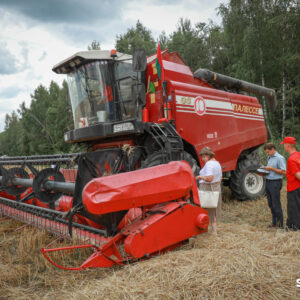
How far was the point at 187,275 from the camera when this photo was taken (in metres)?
2.12

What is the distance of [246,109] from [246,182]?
1546 mm

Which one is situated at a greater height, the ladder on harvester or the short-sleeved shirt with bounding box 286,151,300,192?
the ladder on harvester

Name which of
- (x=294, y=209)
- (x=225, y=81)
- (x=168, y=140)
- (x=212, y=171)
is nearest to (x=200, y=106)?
(x=225, y=81)

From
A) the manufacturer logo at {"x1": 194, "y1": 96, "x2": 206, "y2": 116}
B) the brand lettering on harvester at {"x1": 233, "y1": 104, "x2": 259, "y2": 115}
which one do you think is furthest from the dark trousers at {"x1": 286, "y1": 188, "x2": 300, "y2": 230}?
the brand lettering on harvester at {"x1": 233, "y1": 104, "x2": 259, "y2": 115}

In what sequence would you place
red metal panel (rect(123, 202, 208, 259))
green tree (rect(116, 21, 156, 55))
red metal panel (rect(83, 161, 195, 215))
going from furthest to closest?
green tree (rect(116, 21, 156, 55)) < red metal panel (rect(123, 202, 208, 259)) < red metal panel (rect(83, 161, 195, 215))

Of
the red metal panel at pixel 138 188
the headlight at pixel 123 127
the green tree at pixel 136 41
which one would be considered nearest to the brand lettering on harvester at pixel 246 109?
the headlight at pixel 123 127

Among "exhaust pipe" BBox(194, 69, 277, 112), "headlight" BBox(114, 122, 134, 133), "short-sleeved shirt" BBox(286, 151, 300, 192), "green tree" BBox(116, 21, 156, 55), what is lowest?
"short-sleeved shirt" BBox(286, 151, 300, 192)

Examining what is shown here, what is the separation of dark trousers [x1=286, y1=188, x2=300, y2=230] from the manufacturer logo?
2.04m

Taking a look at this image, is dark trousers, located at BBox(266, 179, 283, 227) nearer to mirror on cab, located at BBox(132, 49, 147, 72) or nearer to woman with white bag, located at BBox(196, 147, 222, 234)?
woman with white bag, located at BBox(196, 147, 222, 234)

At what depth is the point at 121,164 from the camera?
121 inches

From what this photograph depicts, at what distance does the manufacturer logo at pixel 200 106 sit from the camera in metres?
4.98

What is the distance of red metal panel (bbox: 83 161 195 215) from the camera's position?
2.23 meters

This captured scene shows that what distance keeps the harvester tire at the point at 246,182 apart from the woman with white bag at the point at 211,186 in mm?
2228

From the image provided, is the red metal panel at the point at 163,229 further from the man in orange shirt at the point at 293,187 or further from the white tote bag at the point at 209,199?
the man in orange shirt at the point at 293,187
